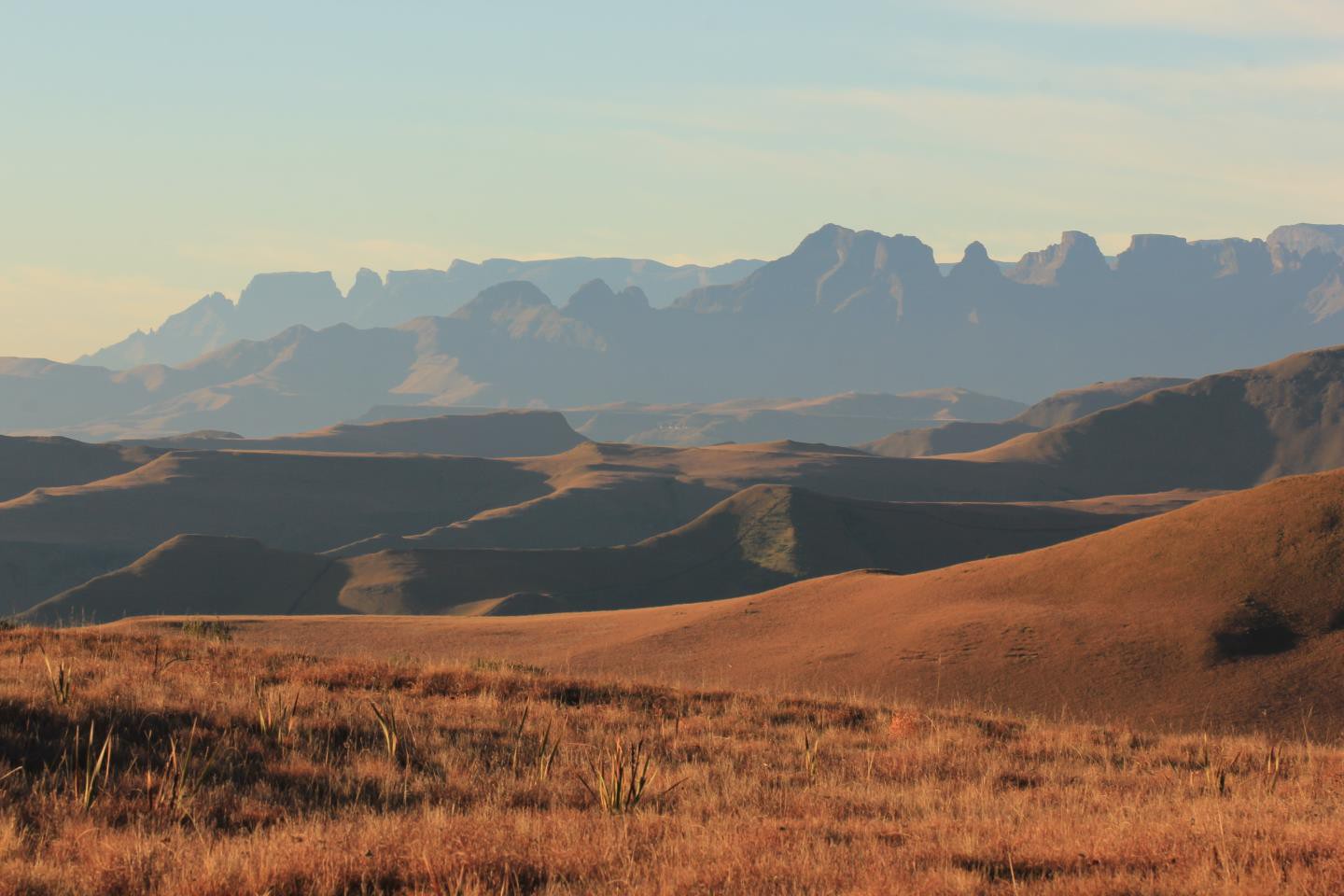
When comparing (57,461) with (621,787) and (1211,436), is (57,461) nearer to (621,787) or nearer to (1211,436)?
(1211,436)

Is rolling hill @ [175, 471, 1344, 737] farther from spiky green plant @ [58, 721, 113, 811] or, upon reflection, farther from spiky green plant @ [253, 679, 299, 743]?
spiky green plant @ [58, 721, 113, 811]

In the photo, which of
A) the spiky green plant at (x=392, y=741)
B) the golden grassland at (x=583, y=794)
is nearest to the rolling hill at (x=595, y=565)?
the golden grassland at (x=583, y=794)

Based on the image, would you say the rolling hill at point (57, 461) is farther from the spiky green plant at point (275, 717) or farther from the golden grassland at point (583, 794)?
the spiky green plant at point (275, 717)

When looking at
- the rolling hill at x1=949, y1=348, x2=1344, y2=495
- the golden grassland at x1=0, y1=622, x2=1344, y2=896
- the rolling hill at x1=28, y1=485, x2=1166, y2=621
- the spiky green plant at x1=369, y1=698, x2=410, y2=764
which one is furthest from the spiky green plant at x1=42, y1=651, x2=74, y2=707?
the rolling hill at x1=949, y1=348, x2=1344, y2=495

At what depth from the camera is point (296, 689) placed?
16844 millimetres

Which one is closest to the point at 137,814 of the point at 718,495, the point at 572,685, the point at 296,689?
the point at 296,689

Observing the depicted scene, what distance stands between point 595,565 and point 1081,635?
2873 inches

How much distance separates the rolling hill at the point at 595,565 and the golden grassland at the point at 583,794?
7351cm

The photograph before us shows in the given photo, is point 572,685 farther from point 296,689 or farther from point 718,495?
point 718,495

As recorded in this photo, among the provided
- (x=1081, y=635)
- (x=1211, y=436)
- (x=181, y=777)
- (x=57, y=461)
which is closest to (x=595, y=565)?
(x=1081, y=635)

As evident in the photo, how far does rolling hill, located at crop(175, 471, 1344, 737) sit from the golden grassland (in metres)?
14.6

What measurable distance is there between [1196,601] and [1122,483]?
150 metres

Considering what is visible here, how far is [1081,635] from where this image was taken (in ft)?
122

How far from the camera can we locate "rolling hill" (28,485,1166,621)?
97.6 metres
